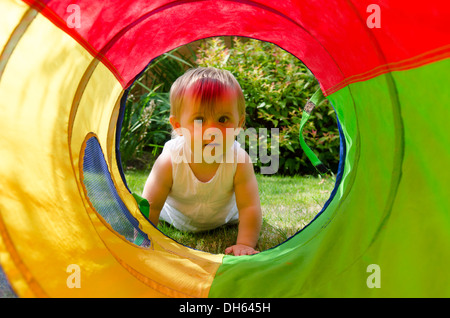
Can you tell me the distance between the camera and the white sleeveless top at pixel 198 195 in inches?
80.0

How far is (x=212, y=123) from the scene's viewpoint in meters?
1.85

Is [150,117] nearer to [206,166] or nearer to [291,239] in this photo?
[206,166]

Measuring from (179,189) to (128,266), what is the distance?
3.11 feet

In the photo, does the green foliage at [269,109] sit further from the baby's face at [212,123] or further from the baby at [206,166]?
the baby's face at [212,123]

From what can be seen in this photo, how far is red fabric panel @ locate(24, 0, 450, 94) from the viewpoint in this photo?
101cm

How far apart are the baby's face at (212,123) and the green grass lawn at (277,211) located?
0.44m

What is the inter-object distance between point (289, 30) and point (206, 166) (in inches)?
29.5

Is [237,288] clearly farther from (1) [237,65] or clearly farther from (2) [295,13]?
(1) [237,65]

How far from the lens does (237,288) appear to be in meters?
1.13

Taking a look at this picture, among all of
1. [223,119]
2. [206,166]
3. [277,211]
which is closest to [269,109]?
[277,211]

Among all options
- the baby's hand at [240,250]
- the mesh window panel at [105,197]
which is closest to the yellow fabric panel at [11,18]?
the mesh window panel at [105,197]

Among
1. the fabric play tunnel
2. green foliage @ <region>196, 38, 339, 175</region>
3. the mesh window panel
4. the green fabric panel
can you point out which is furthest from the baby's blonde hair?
green foliage @ <region>196, 38, 339, 175</region>

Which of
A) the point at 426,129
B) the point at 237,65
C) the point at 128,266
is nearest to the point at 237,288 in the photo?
the point at 128,266

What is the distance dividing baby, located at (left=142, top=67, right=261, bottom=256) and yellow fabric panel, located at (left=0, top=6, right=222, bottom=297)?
1.73 ft
